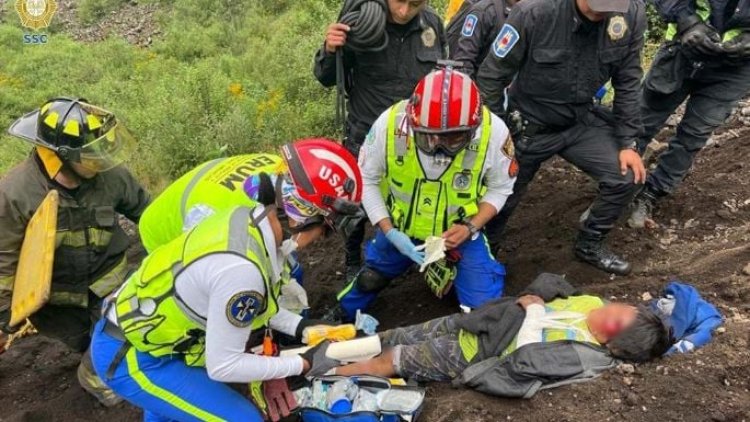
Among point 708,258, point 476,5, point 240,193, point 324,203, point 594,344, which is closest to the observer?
point 324,203

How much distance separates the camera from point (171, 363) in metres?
2.81

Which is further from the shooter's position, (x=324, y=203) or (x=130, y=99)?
(x=130, y=99)

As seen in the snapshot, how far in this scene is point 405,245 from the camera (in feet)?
12.3

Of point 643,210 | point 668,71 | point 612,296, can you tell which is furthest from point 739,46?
point 612,296

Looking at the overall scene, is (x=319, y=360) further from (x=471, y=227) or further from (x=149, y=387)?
(x=471, y=227)

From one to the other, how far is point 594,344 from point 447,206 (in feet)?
3.80

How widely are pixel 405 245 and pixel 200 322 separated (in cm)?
156

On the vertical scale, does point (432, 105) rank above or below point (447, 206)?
above

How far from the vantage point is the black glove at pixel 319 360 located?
3.07 metres

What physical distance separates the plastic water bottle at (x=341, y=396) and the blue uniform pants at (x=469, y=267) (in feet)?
3.19

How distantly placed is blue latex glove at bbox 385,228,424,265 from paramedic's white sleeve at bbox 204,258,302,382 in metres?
1.27

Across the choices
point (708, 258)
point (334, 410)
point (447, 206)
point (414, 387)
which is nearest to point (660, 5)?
point (708, 258)

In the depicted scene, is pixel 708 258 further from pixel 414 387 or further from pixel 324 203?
pixel 324 203

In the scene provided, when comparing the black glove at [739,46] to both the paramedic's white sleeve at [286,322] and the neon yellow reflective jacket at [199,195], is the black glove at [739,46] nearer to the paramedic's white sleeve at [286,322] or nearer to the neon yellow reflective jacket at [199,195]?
the neon yellow reflective jacket at [199,195]
